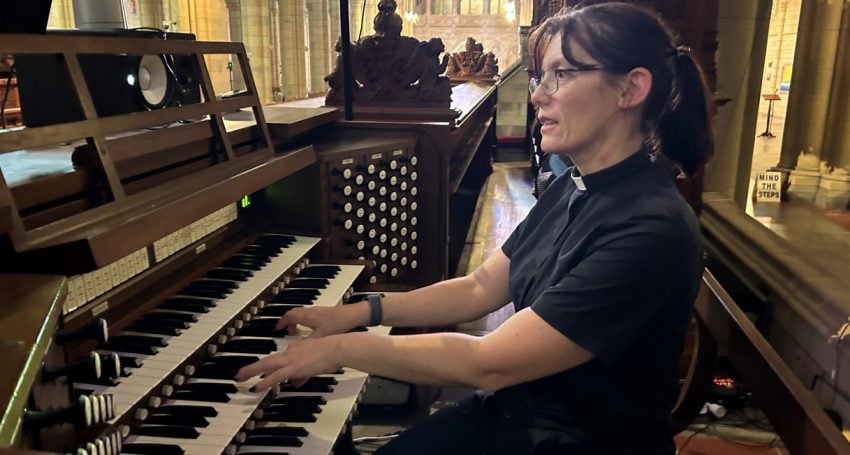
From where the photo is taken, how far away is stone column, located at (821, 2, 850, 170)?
6.88 meters

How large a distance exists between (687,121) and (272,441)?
1.17 metres

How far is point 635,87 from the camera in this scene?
4.77ft

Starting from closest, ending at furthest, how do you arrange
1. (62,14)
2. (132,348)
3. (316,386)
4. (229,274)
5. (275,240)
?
(132,348)
(316,386)
(229,274)
(275,240)
(62,14)

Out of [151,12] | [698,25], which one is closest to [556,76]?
[698,25]

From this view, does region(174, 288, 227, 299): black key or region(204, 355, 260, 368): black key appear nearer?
region(204, 355, 260, 368): black key

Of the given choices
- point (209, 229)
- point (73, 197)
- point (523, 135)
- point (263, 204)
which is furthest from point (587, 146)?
point (523, 135)

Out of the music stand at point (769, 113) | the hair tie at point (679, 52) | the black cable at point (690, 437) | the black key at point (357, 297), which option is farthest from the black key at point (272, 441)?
the music stand at point (769, 113)

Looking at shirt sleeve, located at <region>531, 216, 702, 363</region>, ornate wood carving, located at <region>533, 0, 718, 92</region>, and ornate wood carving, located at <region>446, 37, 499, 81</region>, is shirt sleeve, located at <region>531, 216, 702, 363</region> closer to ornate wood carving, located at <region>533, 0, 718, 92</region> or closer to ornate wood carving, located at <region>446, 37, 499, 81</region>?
ornate wood carving, located at <region>533, 0, 718, 92</region>

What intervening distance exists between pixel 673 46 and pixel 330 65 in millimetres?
18705

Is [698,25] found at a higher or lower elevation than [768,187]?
higher

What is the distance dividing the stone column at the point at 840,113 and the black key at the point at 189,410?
7461 mm

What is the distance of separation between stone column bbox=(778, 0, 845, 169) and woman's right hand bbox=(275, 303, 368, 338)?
691 cm

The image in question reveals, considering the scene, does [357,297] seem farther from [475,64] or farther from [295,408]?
[475,64]

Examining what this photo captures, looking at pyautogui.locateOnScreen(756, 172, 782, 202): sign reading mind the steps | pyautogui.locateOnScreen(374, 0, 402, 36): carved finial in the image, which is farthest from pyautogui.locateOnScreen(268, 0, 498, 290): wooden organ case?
pyautogui.locateOnScreen(756, 172, 782, 202): sign reading mind the steps
